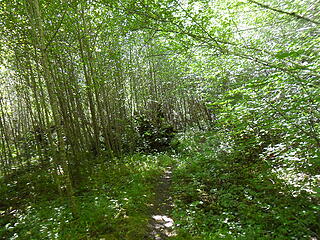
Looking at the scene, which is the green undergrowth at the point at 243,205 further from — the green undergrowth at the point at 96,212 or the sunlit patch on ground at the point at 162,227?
the green undergrowth at the point at 96,212

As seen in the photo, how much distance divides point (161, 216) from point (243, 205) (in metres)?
1.97

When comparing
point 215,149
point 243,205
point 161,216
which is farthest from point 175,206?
point 215,149

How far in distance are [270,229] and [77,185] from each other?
5987 millimetres

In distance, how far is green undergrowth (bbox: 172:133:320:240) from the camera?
3467 mm

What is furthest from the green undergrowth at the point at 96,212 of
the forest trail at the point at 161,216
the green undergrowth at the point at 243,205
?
the green undergrowth at the point at 243,205

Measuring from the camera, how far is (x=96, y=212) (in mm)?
4547

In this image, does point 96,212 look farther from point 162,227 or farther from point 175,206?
point 175,206

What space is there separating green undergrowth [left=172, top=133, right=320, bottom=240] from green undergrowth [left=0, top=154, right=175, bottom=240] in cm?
97

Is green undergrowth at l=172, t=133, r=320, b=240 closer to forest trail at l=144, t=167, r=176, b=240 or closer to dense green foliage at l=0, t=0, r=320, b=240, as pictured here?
dense green foliage at l=0, t=0, r=320, b=240

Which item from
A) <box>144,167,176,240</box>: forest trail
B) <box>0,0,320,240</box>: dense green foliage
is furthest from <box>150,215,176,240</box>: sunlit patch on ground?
<box>0,0,320,240</box>: dense green foliage

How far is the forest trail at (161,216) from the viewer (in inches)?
150

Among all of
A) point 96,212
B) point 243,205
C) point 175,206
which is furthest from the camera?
point 175,206

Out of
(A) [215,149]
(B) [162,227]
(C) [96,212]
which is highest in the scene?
(A) [215,149]

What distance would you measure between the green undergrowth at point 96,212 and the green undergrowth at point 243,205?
972 mm
